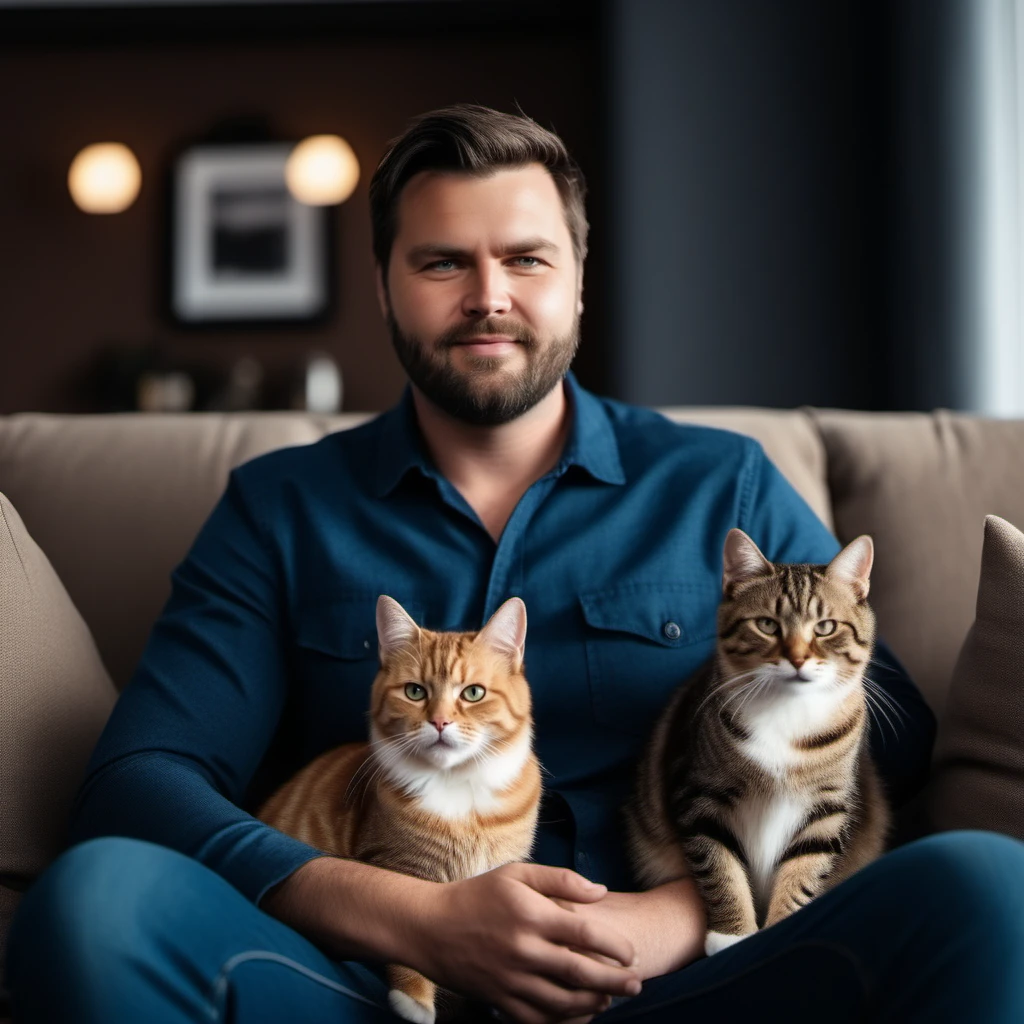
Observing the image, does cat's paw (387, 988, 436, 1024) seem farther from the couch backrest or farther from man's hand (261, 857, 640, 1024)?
the couch backrest

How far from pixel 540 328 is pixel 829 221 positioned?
111 inches

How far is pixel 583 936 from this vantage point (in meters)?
1.06

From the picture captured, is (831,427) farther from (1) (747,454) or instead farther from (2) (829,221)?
(2) (829,221)

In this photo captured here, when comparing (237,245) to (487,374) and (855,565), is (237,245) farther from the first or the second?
(855,565)

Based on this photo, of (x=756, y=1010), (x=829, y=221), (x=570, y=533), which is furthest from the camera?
(x=829, y=221)

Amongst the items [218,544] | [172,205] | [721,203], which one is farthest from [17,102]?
[218,544]

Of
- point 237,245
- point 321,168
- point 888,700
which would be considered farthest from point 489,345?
point 237,245

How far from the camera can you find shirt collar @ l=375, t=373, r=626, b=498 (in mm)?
1597

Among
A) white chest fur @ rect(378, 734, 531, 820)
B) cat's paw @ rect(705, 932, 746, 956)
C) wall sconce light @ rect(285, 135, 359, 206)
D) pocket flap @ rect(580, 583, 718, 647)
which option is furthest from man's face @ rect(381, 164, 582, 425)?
wall sconce light @ rect(285, 135, 359, 206)

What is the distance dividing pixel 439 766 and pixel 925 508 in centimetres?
93

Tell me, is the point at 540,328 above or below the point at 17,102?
below

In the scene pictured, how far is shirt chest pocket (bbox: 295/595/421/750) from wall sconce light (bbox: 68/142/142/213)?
3896 mm

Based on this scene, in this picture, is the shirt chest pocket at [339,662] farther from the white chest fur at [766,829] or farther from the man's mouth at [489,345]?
the white chest fur at [766,829]

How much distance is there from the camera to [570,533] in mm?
1559
